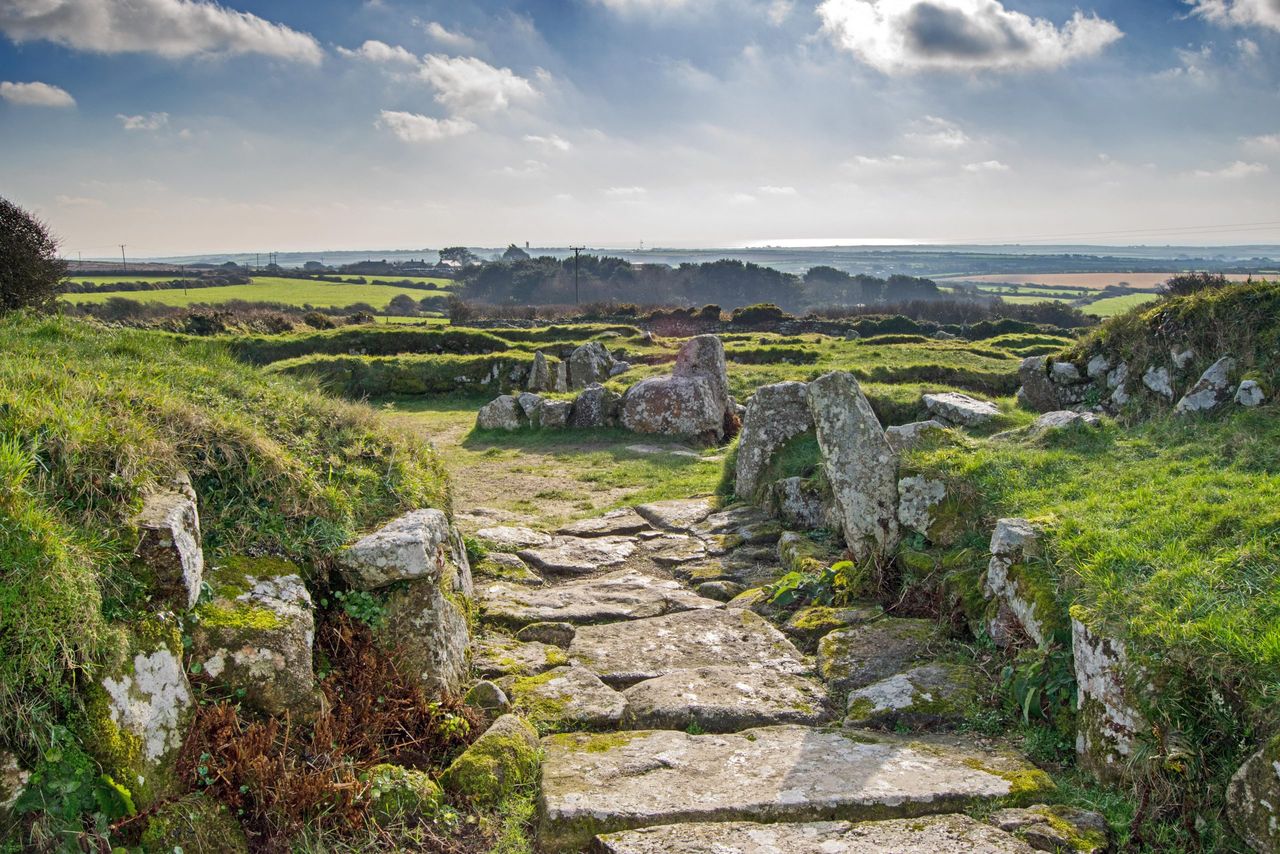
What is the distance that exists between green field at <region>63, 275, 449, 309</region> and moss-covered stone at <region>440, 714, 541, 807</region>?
58491 millimetres

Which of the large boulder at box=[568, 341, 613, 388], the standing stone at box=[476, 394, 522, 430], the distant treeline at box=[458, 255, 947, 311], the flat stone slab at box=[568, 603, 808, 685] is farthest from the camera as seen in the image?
the distant treeline at box=[458, 255, 947, 311]

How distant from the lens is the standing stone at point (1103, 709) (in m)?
4.09

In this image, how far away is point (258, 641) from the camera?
4301 mm

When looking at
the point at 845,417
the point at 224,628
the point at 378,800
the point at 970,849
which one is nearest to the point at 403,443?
the point at 224,628

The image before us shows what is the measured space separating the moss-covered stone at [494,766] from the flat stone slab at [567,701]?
438 millimetres

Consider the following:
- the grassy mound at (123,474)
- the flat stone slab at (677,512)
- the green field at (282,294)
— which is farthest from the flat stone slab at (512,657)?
the green field at (282,294)

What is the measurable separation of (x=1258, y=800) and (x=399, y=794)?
3.97 meters

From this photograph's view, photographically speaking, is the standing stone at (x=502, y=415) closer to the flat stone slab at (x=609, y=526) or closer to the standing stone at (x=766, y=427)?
the standing stone at (x=766, y=427)

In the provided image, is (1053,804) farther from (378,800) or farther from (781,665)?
(378,800)

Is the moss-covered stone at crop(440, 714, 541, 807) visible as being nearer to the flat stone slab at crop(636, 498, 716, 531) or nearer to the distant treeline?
the flat stone slab at crop(636, 498, 716, 531)

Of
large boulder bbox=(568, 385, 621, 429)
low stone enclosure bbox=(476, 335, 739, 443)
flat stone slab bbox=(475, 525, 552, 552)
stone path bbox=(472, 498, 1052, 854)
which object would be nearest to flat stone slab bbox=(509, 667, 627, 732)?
stone path bbox=(472, 498, 1052, 854)

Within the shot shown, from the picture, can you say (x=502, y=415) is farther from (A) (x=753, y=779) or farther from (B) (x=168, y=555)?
(A) (x=753, y=779)

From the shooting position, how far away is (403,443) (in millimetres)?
7055

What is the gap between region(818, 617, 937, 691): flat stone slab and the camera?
588cm
